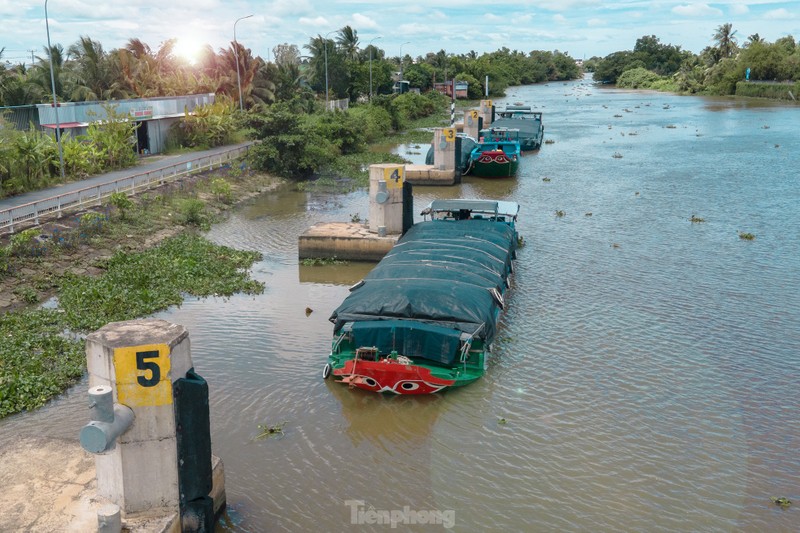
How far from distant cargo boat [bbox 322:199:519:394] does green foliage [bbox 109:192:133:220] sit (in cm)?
1522

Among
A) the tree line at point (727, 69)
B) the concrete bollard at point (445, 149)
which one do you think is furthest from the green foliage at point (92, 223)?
the tree line at point (727, 69)

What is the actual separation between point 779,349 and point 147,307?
18.7 m

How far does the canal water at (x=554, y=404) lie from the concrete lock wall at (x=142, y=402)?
2463mm

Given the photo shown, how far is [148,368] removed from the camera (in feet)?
34.2

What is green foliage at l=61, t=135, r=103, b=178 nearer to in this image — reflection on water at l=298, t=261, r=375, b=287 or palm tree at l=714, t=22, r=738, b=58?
reflection on water at l=298, t=261, r=375, b=287

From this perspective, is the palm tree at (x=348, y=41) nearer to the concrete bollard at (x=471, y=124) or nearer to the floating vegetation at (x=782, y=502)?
the concrete bollard at (x=471, y=124)

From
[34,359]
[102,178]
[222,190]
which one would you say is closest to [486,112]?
[222,190]

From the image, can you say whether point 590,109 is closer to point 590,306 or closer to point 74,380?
point 590,306

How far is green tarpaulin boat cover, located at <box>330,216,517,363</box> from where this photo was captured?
17078 millimetres

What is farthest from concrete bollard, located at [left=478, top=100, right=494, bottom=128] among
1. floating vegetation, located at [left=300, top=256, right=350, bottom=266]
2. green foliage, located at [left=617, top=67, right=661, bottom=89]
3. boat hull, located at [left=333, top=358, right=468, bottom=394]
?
green foliage, located at [left=617, top=67, right=661, bottom=89]

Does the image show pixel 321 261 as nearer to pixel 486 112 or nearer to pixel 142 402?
pixel 142 402

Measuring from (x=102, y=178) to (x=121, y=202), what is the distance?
7919mm

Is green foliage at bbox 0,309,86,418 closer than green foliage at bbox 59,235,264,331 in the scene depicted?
Yes

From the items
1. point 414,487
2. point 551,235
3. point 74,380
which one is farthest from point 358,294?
point 551,235
